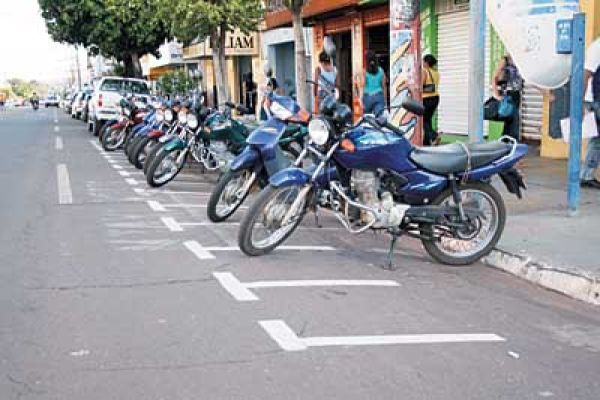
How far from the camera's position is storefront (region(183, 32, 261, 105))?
96.2ft

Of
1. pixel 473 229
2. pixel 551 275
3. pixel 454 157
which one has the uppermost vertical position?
pixel 454 157

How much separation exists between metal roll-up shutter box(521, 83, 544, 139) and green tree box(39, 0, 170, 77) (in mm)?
21169

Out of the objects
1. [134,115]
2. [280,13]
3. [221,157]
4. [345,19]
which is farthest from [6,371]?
[280,13]

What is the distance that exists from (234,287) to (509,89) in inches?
299

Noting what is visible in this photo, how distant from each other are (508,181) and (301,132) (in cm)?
307

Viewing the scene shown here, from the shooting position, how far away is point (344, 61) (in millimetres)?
22656

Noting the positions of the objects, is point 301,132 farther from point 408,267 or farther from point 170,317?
point 170,317

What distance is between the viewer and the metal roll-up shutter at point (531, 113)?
45.6 feet

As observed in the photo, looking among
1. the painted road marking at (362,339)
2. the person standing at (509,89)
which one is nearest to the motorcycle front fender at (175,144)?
the person standing at (509,89)

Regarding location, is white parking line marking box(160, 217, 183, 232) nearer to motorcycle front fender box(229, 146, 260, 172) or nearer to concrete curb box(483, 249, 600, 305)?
motorcycle front fender box(229, 146, 260, 172)

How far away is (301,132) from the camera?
9617 millimetres

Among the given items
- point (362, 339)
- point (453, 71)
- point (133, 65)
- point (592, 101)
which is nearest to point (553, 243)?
point (592, 101)

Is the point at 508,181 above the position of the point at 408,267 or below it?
above

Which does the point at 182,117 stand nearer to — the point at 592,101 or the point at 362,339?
the point at 592,101
